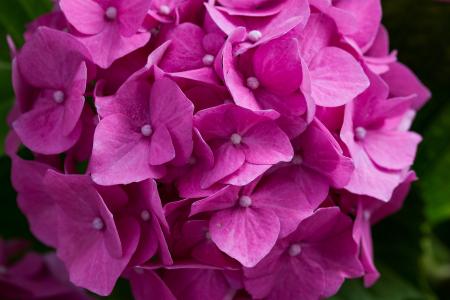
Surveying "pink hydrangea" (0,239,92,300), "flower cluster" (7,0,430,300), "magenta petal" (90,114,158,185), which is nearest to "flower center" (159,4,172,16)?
"flower cluster" (7,0,430,300)

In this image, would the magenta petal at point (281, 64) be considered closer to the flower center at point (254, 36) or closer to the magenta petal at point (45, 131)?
the flower center at point (254, 36)

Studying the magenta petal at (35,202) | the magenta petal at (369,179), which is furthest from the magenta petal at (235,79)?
the magenta petal at (35,202)

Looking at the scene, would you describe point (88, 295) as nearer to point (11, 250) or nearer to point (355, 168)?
point (11, 250)

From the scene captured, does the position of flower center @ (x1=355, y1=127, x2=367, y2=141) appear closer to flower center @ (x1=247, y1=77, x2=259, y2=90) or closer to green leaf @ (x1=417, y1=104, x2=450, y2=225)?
flower center @ (x1=247, y1=77, x2=259, y2=90)

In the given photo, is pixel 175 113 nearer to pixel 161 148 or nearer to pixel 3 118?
pixel 161 148

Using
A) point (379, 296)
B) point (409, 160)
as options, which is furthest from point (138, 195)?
point (379, 296)

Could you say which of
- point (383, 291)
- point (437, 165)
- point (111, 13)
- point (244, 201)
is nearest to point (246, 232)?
point (244, 201)
